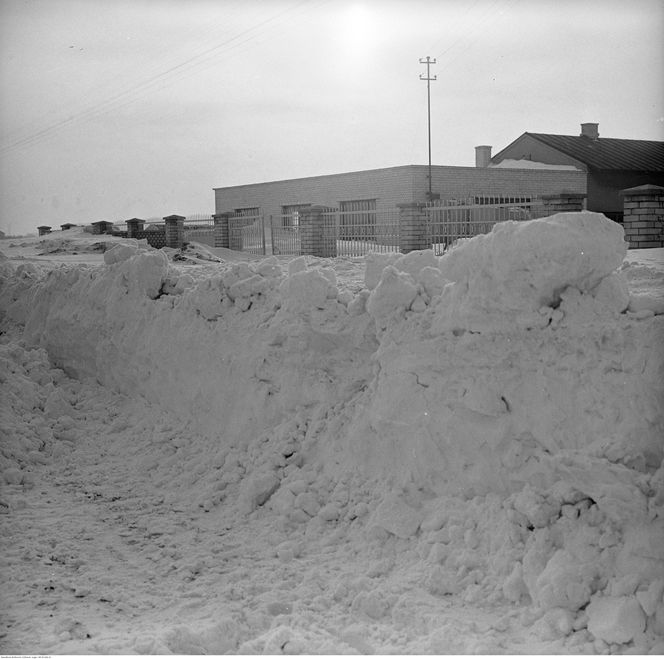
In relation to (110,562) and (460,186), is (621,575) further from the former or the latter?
(460,186)

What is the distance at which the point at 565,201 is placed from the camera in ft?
46.2

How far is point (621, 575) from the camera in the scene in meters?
3.09

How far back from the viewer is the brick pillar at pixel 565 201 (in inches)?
551

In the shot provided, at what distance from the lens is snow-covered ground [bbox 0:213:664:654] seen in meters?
3.21

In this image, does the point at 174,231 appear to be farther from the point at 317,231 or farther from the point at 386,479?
the point at 386,479

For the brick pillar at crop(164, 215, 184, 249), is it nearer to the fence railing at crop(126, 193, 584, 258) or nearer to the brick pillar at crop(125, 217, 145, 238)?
the fence railing at crop(126, 193, 584, 258)

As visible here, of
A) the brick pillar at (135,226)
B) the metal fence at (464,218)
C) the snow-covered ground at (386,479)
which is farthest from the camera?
the brick pillar at (135,226)

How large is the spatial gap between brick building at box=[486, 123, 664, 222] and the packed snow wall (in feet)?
82.5

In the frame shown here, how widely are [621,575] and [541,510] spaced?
1.49 ft

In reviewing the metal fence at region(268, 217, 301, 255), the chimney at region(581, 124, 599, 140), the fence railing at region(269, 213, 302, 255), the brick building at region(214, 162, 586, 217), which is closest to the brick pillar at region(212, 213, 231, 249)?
the metal fence at region(268, 217, 301, 255)

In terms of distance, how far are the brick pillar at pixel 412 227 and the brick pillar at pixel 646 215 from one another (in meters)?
5.48

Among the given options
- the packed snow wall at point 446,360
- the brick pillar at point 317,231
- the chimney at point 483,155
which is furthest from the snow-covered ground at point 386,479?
the chimney at point 483,155

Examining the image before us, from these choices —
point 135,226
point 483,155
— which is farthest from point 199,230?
point 483,155

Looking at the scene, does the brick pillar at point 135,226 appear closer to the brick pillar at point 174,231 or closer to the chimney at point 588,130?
the brick pillar at point 174,231
